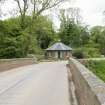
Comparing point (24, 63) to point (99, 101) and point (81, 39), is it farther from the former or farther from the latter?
point (81, 39)

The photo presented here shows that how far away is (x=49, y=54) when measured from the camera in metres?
85.6

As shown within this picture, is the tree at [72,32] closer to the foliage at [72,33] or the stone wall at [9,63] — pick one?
the foliage at [72,33]

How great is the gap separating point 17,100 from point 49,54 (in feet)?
237

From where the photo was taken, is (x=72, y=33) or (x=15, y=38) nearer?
(x=15, y=38)

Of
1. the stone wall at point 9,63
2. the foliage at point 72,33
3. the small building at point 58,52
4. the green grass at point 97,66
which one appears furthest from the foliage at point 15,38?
the foliage at point 72,33

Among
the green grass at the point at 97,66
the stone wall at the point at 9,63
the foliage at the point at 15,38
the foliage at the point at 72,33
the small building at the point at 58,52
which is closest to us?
the stone wall at the point at 9,63

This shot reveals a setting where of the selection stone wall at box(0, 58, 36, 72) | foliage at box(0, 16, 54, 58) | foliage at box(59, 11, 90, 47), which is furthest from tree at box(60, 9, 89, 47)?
stone wall at box(0, 58, 36, 72)

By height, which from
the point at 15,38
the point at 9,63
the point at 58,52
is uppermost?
the point at 15,38

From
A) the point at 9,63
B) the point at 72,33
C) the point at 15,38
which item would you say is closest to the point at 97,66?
the point at 15,38

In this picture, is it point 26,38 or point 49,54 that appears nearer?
point 26,38

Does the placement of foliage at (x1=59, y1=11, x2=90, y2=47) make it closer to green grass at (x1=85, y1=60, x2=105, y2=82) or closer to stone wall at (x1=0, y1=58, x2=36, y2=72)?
green grass at (x1=85, y1=60, x2=105, y2=82)

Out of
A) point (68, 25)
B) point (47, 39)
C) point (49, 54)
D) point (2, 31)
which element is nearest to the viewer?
point (2, 31)

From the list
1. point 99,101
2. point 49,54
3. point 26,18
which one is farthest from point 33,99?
point 49,54

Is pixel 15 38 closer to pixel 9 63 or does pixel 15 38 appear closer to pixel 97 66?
pixel 97 66
